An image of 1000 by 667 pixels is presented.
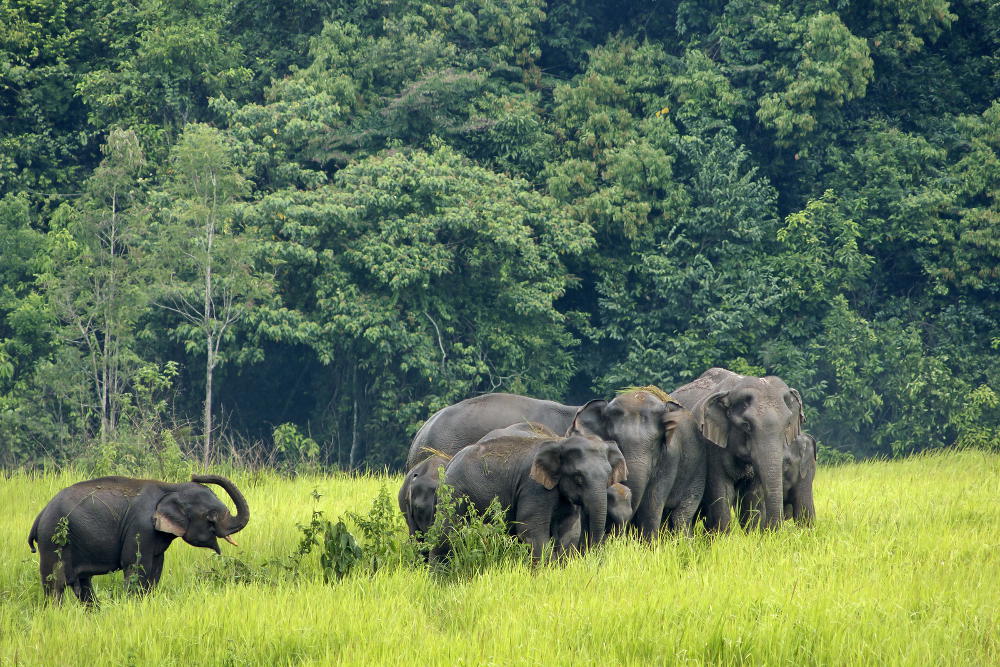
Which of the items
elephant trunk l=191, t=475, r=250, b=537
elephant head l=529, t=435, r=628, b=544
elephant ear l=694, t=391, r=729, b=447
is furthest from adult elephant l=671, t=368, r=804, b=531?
elephant trunk l=191, t=475, r=250, b=537

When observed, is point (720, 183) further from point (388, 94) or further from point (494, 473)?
point (494, 473)

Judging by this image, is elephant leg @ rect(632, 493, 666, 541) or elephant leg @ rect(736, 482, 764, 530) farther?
elephant leg @ rect(736, 482, 764, 530)

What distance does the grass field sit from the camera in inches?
237

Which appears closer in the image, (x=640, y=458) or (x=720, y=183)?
(x=640, y=458)

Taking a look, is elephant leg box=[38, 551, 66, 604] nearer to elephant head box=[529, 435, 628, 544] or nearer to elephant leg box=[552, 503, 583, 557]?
elephant head box=[529, 435, 628, 544]

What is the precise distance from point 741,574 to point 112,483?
410 centimetres

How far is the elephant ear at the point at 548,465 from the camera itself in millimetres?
7730

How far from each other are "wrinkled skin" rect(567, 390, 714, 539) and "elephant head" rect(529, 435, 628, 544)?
0.87m

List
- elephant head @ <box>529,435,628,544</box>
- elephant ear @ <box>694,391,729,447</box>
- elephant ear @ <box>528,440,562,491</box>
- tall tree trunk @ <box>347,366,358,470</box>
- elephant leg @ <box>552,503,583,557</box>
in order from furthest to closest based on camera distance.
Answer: tall tree trunk @ <box>347,366,358,470</box> → elephant ear @ <box>694,391,729,447</box> → elephant leg @ <box>552,503,583,557</box> → elephant ear @ <box>528,440,562,491</box> → elephant head @ <box>529,435,628,544</box>

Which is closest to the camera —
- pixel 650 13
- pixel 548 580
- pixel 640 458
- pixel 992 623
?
pixel 992 623

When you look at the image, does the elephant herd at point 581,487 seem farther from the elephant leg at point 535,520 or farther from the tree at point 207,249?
the tree at point 207,249

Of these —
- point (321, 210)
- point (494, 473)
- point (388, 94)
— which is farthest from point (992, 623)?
point (388, 94)

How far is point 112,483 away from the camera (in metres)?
8.02

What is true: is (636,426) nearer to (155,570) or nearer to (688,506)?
(688,506)
